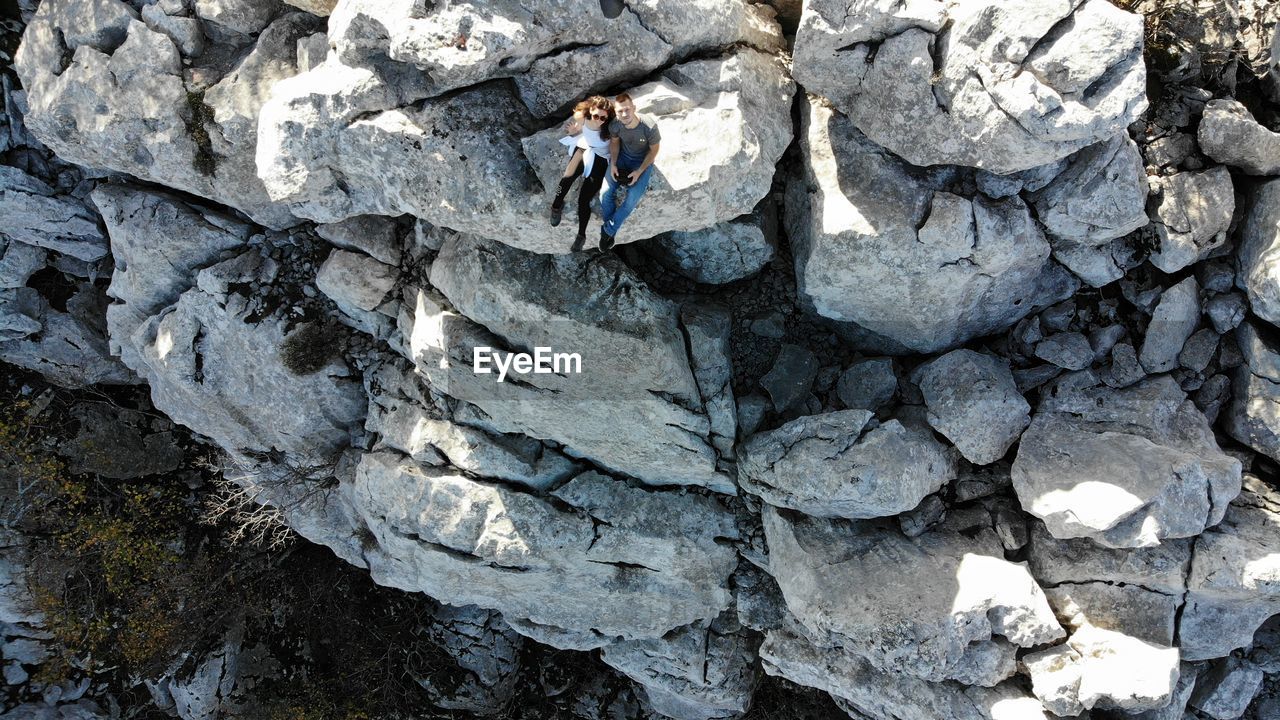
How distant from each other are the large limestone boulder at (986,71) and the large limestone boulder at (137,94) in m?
8.50

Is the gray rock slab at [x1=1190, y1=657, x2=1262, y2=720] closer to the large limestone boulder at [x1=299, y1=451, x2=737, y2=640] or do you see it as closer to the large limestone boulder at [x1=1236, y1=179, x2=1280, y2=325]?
the large limestone boulder at [x1=1236, y1=179, x2=1280, y2=325]

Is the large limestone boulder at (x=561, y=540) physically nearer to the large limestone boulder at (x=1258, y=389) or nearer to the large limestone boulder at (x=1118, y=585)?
the large limestone boulder at (x=1118, y=585)

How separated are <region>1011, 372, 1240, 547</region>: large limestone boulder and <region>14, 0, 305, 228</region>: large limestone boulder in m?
13.2

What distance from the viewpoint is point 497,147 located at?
934 cm

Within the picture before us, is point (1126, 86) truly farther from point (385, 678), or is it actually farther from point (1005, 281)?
point (385, 678)

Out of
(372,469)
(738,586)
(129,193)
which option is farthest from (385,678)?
(129,193)

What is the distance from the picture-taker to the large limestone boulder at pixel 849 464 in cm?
1112

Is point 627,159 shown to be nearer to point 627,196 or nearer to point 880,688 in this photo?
point 627,196

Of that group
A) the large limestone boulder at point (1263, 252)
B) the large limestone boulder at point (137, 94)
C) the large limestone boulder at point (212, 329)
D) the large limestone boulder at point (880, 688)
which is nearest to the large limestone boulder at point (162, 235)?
the large limestone boulder at point (212, 329)

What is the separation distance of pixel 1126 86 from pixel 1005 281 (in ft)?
10.1

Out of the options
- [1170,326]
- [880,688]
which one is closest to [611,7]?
[1170,326]

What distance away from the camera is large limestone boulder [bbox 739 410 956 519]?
36.5 ft

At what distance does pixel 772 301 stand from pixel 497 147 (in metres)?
5.34

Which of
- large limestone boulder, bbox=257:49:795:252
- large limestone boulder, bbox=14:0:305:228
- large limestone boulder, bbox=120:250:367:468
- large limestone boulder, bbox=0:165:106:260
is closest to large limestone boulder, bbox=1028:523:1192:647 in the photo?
large limestone boulder, bbox=257:49:795:252
